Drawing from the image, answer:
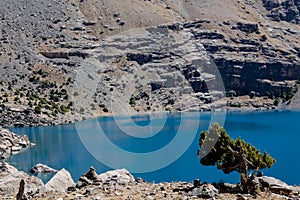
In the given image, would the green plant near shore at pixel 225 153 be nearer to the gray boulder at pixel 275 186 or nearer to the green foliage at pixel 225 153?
the green foliage at pixel 225 153

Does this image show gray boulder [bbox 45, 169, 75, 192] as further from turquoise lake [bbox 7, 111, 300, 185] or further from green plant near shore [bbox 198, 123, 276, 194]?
turquoise lake [bbox 7, 111, 300, 185]

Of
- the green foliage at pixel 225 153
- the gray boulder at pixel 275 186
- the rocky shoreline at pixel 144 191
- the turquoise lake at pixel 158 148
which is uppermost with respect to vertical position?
the turquoise lake at pixel 158 148

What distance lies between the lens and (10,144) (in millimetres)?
94750

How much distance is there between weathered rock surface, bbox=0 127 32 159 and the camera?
296ft

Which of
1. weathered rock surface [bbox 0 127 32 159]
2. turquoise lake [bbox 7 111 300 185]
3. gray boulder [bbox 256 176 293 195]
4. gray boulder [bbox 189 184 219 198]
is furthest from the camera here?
weathered rock surface [bbox 0 127 32 159]

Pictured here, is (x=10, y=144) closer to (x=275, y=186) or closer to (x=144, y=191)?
(x=144, y=191)

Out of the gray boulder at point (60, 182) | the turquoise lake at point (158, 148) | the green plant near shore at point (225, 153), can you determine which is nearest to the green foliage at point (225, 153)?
the green plant near shore at point (225, 153)

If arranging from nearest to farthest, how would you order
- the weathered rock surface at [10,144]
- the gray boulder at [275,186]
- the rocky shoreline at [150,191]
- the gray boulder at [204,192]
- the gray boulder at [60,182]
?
1. the rocky shoreline at [150,191]
2. the gray boulder at [204,192]
3. the gray boulder at [275,186]
4. the gray boulder at [60,182]
5. the weathered rock surface at [10,144]

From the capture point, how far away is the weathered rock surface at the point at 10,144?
90294 millimetres

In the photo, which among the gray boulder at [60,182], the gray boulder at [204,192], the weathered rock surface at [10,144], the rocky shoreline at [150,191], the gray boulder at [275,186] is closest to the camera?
the rocky shoreline at [150,191]

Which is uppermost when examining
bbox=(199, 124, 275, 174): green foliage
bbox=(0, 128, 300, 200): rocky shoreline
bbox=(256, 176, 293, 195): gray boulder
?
bbox=(199, 124, 275, 174): green foliage

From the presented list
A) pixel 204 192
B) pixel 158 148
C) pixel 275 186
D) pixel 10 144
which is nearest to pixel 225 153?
pixel 275 186

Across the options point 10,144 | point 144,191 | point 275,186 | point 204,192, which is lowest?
point 144,191

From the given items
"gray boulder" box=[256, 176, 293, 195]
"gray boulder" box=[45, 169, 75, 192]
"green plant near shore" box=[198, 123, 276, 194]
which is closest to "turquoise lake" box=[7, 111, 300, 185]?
"green plant near shore" box=[198, 123, 276, 194]
